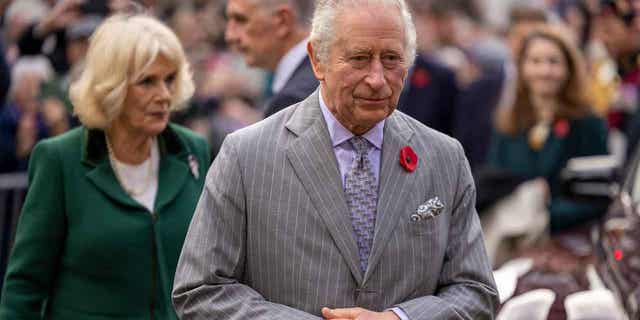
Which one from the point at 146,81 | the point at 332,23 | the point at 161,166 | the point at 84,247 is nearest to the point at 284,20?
the point at 146,81

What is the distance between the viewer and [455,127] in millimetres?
10836

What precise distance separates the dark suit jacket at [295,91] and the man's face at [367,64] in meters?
1.43

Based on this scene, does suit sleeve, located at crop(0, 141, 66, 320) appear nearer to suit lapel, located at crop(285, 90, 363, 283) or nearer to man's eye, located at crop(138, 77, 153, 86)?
man's eye, located at crop(138, 77, 153, 86)

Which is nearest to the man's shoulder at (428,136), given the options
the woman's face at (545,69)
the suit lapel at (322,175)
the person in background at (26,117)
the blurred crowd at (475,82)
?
the suit lapel at (322,175)

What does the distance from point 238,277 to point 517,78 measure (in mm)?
5728

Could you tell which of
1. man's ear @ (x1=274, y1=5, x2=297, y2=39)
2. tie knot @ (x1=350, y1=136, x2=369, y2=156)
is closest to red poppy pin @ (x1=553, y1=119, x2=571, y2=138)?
man's ear @ (x1=274, y1=5, x2=297, y2=39)

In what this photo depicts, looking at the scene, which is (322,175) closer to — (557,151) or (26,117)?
(557,151)

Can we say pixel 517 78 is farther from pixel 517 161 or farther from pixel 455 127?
pixel 455 127

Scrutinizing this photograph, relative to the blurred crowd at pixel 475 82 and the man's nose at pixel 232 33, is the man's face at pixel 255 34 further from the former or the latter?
the blurred crowd at pixel 475 82

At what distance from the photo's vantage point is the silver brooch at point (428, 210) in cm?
372

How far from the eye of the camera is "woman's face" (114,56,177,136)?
5066 mm

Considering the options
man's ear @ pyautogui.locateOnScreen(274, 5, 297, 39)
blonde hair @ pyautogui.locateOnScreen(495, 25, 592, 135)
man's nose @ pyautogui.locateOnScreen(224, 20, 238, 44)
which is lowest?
blonde hair @ pyautogui.locateOnScreen(495, 25, 592, 135)

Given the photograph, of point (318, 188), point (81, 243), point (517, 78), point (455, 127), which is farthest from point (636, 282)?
point (455, 127)

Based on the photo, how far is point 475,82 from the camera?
11602 mm
